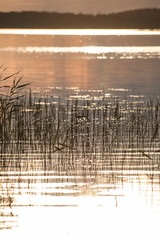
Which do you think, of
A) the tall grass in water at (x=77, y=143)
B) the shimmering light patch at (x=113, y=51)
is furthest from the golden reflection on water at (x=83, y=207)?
the shimmering light patch at (x=113, y=51)

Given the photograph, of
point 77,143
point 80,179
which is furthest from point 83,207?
point 77,143

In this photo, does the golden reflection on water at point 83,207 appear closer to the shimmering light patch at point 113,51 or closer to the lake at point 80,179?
the lake at point 80,179

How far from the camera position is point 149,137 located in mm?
11250

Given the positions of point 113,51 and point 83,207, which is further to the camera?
point 113,51

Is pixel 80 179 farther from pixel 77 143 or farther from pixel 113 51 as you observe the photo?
pixel 113 51

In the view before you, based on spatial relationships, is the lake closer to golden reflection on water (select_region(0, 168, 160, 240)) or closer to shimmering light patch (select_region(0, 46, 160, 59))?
golden reflection on water (select_region(0, 168, 160, 240))

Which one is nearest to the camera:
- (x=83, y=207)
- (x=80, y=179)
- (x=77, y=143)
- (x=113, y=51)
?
(x=83, y=207)

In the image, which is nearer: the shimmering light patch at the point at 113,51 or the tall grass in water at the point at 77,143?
the tall grass in water at the point at 77,143

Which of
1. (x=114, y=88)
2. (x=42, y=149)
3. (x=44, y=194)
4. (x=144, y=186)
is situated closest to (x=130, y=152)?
(x=42, y=149)

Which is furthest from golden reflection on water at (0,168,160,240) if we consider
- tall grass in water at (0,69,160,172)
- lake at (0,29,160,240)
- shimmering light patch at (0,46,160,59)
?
shimmering light patch at (0,46,160,59)

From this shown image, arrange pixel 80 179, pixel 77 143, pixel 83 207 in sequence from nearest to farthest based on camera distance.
→ pixel 83 207, pixel 80 179, pixel 77 143

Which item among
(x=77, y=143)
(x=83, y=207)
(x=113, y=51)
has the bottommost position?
(x=83, y=207)

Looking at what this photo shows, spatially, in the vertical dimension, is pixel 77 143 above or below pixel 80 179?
above

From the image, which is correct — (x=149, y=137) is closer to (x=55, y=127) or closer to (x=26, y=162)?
(x=55, y=127)
